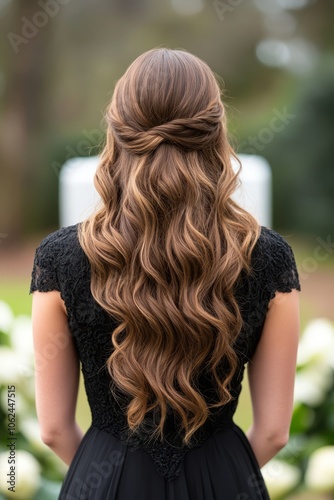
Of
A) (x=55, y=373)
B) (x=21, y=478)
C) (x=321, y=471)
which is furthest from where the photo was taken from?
(x=321, y=471)

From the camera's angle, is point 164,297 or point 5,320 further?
point 5,320

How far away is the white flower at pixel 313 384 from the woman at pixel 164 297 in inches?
52.2

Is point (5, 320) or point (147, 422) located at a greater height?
point (147, 422)

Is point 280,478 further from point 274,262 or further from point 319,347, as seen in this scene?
point 274,262

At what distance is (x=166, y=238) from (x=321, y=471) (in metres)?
1.76

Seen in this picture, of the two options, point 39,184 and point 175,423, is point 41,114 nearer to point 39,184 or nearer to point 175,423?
point 39,184

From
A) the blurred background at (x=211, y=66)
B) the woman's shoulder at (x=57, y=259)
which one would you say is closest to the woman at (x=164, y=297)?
the woman's shoulder at (x=57, y=259)

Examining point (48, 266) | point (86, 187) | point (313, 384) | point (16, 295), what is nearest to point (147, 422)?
point (48, 266)

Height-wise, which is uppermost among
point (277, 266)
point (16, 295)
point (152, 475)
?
point (277, 266)

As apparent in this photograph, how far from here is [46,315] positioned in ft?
6.21

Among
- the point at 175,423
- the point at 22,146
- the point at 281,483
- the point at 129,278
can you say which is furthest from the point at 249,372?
the point at 22,146

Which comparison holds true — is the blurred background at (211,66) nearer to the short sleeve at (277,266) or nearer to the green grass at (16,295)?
the green grass at (16,295)

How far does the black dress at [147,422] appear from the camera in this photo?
1.85 meters

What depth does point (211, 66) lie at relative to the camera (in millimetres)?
19125
